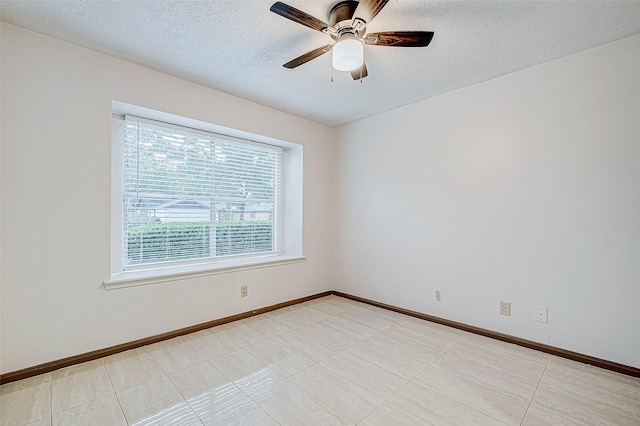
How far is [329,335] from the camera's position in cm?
269

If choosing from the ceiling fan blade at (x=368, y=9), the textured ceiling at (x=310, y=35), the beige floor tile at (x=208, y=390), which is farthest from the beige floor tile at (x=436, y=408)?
the textured ceiling at (x=310, y=35)

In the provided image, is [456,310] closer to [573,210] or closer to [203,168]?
[573,210]

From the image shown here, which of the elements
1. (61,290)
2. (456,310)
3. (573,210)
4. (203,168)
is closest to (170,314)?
(61,290)

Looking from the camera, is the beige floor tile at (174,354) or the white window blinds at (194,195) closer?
the beige floor tile at (174,354)

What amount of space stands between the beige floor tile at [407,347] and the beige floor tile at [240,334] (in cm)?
101

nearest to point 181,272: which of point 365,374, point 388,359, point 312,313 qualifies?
point 312,313

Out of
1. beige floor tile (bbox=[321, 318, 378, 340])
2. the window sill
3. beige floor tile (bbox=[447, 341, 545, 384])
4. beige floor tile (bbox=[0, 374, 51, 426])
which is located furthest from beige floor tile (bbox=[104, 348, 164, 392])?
beige floor tile (bbox=[447, 341, 545, 384])

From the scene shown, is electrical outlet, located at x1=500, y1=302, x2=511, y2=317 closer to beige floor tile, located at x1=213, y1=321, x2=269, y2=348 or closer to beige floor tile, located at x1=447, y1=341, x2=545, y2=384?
beige floor tile, located at x1=447, y1=341, x2=545, y2=384

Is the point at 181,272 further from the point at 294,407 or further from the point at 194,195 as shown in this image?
the point at 294,407

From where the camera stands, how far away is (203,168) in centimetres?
310

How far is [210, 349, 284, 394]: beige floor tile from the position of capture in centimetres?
189

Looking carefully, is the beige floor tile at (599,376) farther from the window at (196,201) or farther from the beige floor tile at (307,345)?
the window at (196,201)

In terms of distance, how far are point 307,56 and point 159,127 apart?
1705mm

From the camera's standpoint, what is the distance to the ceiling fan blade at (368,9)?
1461 millimetres
